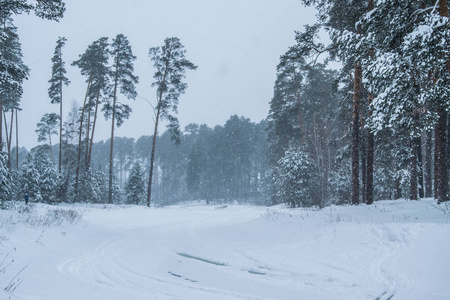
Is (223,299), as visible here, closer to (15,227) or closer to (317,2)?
(15,227)

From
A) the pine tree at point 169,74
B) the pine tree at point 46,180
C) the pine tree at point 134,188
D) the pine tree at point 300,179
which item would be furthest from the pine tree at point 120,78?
the pine tree at point 300,179

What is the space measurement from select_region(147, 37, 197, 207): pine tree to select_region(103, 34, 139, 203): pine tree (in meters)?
2.43

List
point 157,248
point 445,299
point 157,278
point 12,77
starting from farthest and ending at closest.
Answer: point 12,77 < point 157,248 < point 157,278 < point 445,299

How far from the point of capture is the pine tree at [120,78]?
24.5 metres

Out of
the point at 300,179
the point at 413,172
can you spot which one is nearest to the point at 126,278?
the point at 413,172

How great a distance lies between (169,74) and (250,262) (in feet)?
69.7

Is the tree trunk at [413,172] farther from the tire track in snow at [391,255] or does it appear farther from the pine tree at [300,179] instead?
the pine tree at [300,179]

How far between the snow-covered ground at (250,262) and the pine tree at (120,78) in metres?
17.1

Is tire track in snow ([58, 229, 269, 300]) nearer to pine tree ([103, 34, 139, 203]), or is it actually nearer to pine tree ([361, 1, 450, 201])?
pine tree ([361, 1, 450, 201])

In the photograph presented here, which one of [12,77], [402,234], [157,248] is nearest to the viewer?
[402,234]

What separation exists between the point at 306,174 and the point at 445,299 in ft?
66.3

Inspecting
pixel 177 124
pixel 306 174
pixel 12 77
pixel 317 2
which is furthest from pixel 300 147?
pixel 12 77

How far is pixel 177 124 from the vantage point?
2439 centimetres

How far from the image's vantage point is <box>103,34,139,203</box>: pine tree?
24.5m
